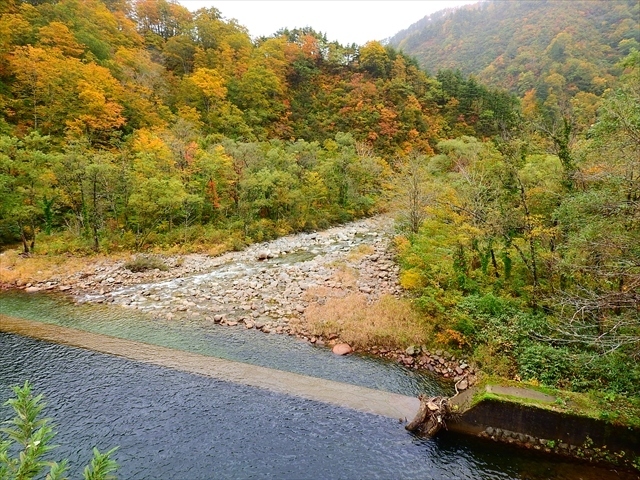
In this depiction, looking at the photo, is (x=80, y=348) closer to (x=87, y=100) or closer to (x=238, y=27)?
(x=87, y=100)

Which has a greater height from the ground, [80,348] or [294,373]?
[80,348]

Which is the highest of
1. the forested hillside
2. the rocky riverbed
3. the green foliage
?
the forested hillside

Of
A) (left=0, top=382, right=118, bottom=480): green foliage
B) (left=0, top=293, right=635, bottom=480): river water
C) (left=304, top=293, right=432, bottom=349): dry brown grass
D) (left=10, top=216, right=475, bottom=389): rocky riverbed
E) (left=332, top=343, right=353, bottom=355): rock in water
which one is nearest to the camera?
(left=0, top=382, right=118, bottom=480): green foliage

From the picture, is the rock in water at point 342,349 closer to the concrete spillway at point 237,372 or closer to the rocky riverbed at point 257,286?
the rocky riverbed at point 257,286

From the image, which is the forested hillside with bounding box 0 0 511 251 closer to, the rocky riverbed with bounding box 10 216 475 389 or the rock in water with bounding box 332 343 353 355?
the rocky riverbed with bounding box 10 216 475 389

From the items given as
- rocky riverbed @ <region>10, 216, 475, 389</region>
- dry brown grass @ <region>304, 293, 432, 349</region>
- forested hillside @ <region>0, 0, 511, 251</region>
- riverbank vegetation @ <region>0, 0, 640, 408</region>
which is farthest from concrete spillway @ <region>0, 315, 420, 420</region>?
forested hillside @ <region>0, 0, 511, 251</region>

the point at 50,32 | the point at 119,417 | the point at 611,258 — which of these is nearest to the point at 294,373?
the point at 119,417

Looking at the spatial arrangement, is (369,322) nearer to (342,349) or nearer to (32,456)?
(342,349)
